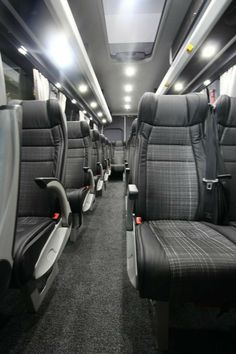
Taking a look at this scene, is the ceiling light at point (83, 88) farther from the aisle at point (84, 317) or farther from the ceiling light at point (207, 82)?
the aisle at point (84, 317)

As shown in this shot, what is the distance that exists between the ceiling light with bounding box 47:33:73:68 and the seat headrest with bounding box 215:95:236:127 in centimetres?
191

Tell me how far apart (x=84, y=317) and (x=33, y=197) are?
2.46 ft

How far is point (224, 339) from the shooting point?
2.83 feet

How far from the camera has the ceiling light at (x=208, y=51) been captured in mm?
2146

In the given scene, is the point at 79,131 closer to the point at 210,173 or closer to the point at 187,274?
the point at 210,173

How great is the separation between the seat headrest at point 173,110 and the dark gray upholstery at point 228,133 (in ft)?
0.48

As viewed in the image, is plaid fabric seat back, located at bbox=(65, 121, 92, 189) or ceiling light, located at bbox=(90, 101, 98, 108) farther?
ceiling light, located at bbox=(90, 101, 98, 108)

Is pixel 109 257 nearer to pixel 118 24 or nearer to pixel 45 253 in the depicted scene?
pixel 45 253

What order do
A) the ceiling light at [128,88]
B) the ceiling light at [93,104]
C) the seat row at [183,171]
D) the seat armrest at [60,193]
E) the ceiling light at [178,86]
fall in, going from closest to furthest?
1. the seat armrest at [60,193]
2. the seat row at [183,171]
3. the ceiling light at [178,86]
4. the ceiling light at [93,104]
5. the ceiling light at [128,88]

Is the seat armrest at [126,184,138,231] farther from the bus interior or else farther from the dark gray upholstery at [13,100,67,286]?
the dark gray upholstery at [13,100,67,286]

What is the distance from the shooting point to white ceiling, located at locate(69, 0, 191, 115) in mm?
2471

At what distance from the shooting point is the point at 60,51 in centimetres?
237

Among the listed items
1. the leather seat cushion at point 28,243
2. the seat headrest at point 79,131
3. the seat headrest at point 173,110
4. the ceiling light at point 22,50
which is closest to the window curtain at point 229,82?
the seat headrest at point 173,110

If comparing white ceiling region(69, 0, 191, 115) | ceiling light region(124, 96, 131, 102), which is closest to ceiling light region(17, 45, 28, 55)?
white ceiling region(69, 0, 191, 115)
